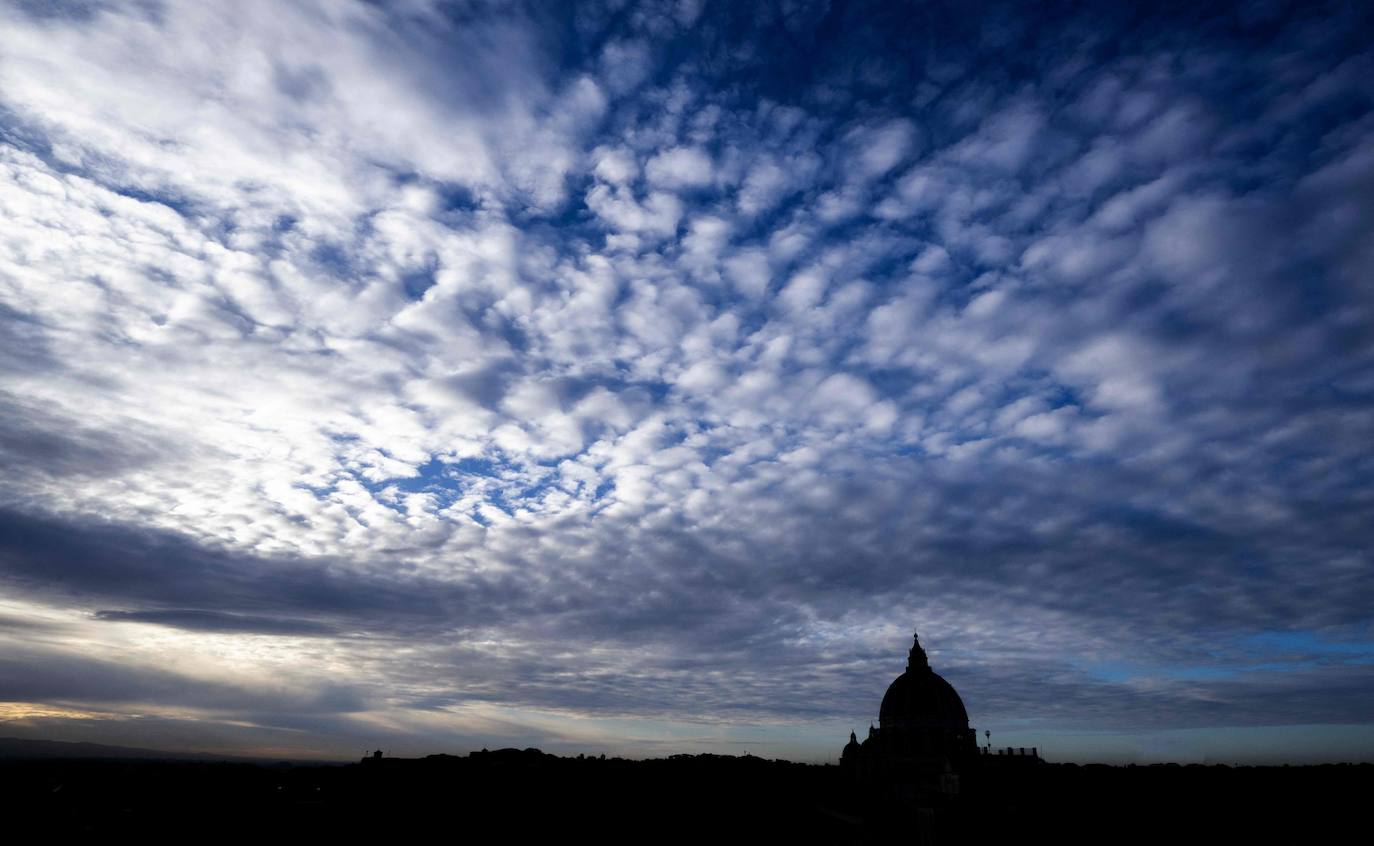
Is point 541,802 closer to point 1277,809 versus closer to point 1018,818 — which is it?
point 1018,818

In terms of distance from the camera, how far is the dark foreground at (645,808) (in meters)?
74.4

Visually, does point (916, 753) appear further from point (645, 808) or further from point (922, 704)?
point (645, 808)

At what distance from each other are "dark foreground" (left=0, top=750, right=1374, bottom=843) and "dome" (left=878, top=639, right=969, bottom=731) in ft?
34.3

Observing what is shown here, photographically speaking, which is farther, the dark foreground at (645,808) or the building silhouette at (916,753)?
the building silhouette at (916,753)

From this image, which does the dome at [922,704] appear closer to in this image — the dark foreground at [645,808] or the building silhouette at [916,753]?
the building silhouette at [916,753]

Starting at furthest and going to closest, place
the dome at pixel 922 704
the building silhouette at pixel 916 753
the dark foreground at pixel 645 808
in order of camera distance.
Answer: the dome at pixel 922 704 < the building silhouette at pixel 916 753 < the dark foreground at pixel 645 808

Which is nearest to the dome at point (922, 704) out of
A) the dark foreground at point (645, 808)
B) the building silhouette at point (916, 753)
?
the building silhouette at point (916, 753)

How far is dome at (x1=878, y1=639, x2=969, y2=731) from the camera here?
133 m

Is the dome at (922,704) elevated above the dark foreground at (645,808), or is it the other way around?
the dome at (922,704)

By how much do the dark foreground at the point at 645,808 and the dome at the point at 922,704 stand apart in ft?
34.3

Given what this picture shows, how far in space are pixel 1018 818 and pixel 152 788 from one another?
325 feet

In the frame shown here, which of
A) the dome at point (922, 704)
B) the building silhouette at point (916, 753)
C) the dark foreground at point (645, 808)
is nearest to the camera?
the dark foreground at point (645, 808)

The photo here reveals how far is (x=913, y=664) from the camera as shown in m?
146

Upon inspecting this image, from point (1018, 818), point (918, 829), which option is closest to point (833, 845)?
point (918, 829)
